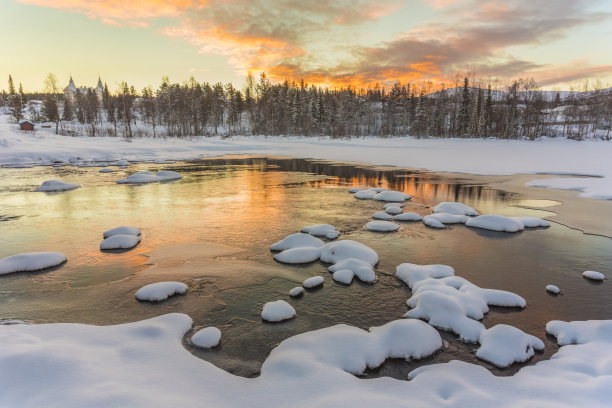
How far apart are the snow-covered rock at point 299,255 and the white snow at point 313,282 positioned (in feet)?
3.65

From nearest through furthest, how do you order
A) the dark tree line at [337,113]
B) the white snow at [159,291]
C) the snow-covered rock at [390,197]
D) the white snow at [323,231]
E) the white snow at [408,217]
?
1. the white snow at [159,291]
2. the white snow at [323,231]
3. the white snow at [408,217]
4. the snow-covered rock at [390,197]
5. the dark tree line at [337,113]

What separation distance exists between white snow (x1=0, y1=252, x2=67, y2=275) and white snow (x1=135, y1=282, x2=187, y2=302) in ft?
9.55

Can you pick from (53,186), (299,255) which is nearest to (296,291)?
(299,255)

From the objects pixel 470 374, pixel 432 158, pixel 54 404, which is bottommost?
pixel 470 374

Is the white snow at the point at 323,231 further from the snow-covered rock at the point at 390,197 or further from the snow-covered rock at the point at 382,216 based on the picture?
the snow-covered rock at the point at 390,197

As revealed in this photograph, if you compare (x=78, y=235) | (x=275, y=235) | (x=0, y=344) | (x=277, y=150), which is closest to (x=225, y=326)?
(x=0, y=344)

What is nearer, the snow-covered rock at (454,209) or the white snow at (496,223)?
the white snow at (496,223)

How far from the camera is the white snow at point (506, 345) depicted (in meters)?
4.28

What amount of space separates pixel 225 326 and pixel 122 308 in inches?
77.4

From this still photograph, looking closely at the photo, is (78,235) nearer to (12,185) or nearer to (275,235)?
(275,235)

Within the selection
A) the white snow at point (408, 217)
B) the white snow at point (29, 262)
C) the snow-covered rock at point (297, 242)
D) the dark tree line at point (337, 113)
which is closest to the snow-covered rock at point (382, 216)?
the white snow at point (408, 217)

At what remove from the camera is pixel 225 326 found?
5.05 metres

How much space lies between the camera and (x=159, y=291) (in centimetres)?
593

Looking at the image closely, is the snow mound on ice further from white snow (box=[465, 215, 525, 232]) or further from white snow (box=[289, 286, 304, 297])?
white snow (box=[289, 286, 304, 297])
